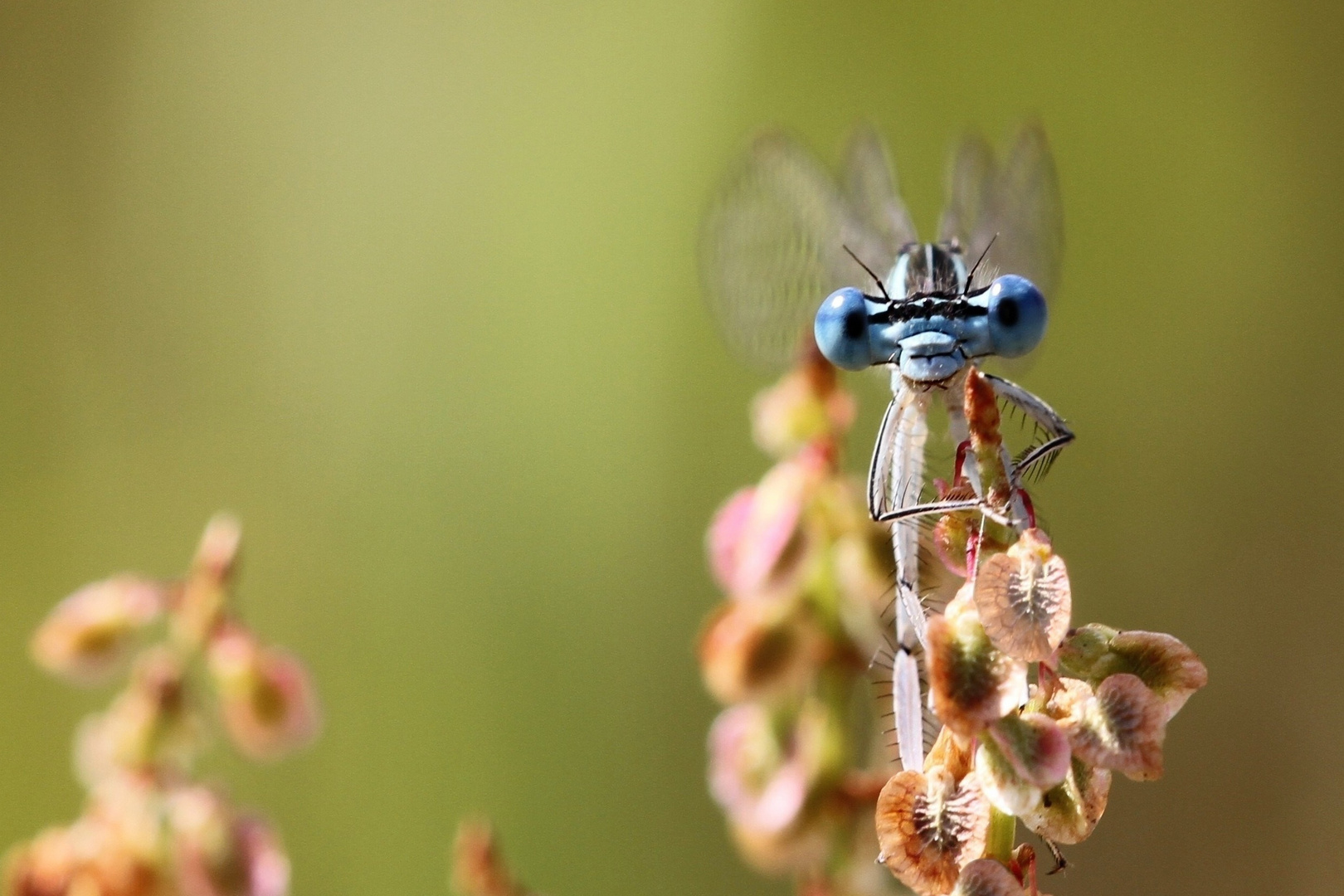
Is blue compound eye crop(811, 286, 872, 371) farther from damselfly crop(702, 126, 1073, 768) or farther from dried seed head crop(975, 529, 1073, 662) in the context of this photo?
dried seed head crop(975, 529, 1073, 662)

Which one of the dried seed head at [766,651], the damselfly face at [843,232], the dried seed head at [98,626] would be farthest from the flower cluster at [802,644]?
the dried seed head at [98,626]

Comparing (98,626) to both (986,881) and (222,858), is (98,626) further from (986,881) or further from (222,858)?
(986,881)

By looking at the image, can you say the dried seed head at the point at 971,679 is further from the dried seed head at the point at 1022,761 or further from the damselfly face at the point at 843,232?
the damselfly face at the point at 843,232

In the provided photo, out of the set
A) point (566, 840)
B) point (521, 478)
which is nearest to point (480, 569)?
point (521, 478)

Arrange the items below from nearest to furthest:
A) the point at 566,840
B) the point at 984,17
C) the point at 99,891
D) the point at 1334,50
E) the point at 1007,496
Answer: the point at 1007,496 → the point at 99,891 → the point at 566,840 → the point at 1334,50 → the point at 984,17

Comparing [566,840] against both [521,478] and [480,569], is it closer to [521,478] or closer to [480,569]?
[480,569]
